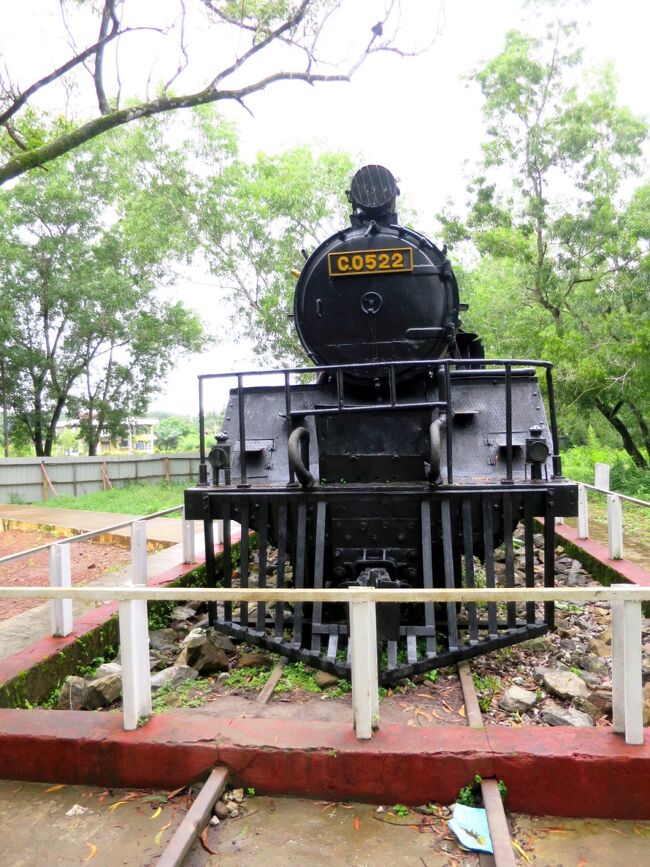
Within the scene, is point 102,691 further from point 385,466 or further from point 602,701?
point 602,701

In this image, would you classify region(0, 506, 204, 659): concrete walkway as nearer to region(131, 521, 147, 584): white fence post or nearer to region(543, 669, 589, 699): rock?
region(131, 521, 147, 584): white fence post

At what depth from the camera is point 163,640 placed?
5109 millimetres

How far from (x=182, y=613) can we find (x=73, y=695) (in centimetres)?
198

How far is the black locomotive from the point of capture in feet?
13.1

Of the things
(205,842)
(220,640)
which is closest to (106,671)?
(220,640)

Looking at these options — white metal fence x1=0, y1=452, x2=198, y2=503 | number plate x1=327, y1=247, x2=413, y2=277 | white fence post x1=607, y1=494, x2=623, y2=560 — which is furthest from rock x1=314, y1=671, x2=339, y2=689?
white metal fence x1=0, y1=452, x2=198, y2=503

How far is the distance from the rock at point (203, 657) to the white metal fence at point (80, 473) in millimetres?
14089

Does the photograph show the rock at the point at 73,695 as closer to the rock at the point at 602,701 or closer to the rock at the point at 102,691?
the rock at the point at 102,691

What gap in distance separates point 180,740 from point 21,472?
1588 cm

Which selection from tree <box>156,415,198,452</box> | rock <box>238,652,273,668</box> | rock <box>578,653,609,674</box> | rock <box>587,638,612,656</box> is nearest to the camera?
rock <box>578,653,609,674</box>

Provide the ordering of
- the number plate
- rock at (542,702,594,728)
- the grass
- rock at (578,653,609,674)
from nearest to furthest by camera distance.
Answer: rock at (542,702,594,728), rock at (578,653,609,674), the number plate, the grass

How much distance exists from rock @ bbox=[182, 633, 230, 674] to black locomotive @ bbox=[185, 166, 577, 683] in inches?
6.3

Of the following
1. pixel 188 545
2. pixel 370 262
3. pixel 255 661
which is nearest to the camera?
pixel 255 661

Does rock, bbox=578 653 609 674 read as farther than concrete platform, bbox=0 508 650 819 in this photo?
Yes
